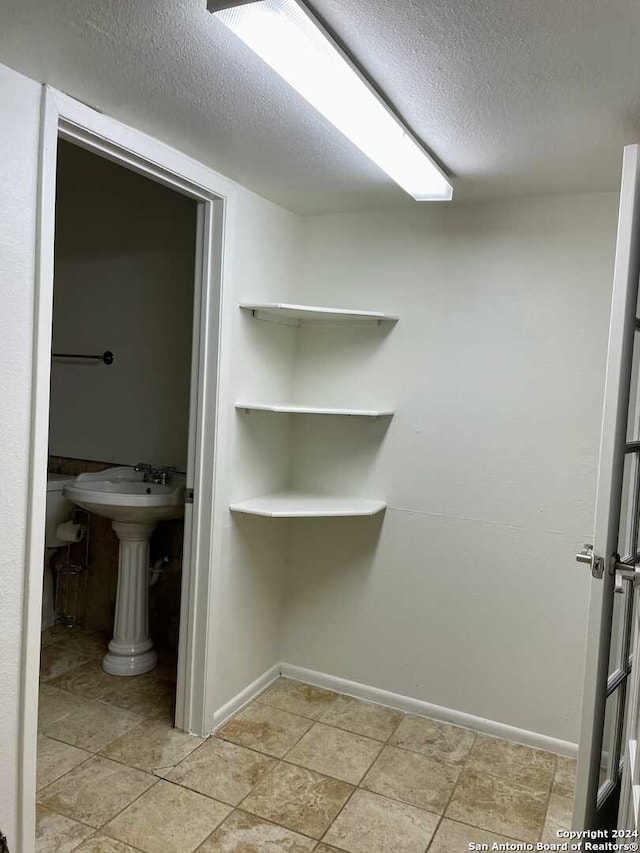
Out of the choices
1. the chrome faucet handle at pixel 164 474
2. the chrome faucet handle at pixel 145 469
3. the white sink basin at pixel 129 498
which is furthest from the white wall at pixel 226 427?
the chrome faucet handle at pixel 145 469

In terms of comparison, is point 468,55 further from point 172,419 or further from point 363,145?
point 172,419

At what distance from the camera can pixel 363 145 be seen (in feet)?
6.43

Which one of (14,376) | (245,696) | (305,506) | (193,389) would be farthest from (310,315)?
(245,696)

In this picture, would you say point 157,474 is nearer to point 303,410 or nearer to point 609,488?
point 303,410

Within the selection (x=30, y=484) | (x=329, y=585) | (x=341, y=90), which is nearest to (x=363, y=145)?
(x=341, y=90)

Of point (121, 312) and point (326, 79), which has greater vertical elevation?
point (326, 79)

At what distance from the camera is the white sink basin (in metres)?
2.85

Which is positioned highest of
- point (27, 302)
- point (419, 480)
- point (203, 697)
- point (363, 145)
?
point (363, 145)

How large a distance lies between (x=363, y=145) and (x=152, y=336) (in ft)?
5.50

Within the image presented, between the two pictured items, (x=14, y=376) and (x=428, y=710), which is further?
(x=428, y=710)

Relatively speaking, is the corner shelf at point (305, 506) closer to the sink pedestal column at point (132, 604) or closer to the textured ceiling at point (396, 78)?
the sink pedestal column at point (132, 604)

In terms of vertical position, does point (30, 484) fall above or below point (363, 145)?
below

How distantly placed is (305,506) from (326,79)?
1642 mm

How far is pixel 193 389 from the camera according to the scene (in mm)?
2559
